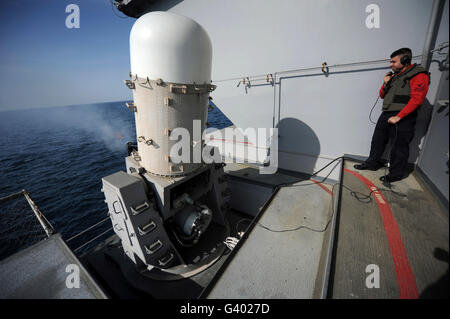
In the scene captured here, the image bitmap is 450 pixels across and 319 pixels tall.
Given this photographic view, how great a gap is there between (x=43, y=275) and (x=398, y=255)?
371 cm

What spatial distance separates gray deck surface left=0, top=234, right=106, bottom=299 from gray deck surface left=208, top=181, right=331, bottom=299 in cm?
138

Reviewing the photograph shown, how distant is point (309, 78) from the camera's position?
4223mm

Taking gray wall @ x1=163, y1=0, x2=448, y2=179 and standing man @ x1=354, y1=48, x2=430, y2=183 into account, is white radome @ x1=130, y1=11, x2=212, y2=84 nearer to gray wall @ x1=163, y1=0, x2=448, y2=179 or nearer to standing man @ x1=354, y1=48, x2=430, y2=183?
gray wall @ x1=163, y1=0, x2=448, y2=179

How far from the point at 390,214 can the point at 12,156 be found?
85.7 feet

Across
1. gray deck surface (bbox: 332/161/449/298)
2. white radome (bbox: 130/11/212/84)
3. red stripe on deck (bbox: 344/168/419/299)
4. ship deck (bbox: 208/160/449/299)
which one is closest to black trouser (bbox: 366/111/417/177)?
ship deck (bbox: 208/160/449/299)

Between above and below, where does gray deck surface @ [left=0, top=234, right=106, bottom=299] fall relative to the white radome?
below

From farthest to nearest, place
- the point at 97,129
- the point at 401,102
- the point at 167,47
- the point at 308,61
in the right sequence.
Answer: the point at 97,129, the point at 308,61, the point at 401,102, the point at 167,47

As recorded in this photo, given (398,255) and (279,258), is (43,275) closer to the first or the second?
(279,258)

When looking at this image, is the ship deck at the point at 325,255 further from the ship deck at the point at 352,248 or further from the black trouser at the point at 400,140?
the black trouser at the point at 400,140

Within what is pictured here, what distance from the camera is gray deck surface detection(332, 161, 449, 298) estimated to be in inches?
47.1

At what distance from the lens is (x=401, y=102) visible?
295 centimetres

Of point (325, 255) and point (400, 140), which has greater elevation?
point (400, 140)

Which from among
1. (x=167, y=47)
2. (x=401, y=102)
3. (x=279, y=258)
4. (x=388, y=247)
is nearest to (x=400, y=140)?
(x=401, y=102)
